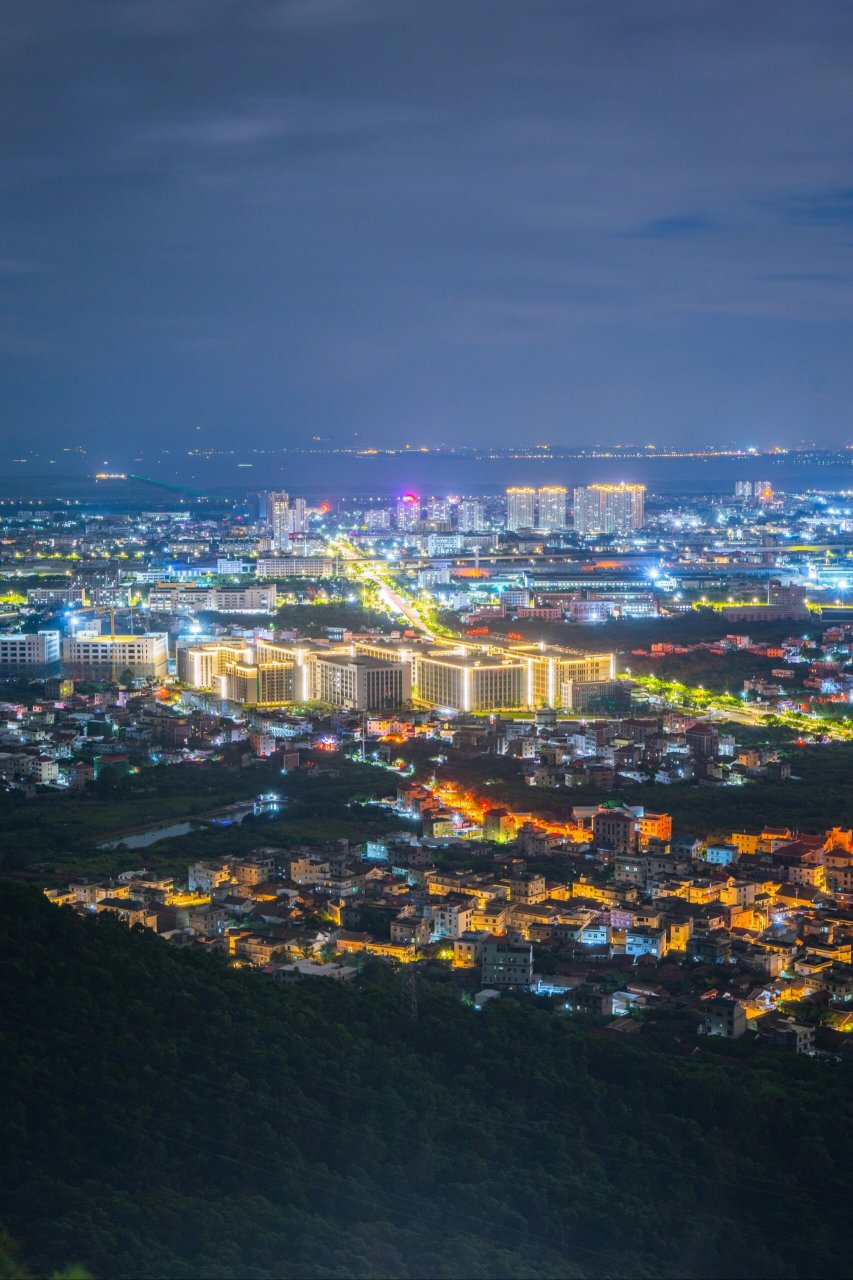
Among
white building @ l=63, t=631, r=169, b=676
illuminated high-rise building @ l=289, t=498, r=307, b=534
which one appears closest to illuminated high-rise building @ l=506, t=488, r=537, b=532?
illuminated high-rise building @ l=289, t=498, r=307, b=534

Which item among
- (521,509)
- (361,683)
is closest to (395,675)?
(361,683)

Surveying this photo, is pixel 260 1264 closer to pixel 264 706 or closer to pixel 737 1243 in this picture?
pixel 737 1243

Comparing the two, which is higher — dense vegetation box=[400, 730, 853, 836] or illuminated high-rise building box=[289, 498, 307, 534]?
illuminated high-rise building box=[289, 498, 307, 534]

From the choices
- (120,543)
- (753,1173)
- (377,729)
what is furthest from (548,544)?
(753,1173)

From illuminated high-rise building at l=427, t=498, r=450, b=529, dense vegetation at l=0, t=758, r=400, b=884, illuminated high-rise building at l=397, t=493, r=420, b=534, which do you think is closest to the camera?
dense vegetation at l=0, t=758, r=400, b=884

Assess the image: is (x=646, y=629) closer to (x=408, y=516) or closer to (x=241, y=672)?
(x=241, y=672)

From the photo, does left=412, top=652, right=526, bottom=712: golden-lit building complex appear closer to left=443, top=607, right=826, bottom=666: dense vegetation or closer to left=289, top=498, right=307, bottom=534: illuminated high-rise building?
left=443, top=607, right=826, bottom=666: dense vegetation

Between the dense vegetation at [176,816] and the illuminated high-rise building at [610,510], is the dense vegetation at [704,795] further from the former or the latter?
the illuminated high-rise building at [610,510]
